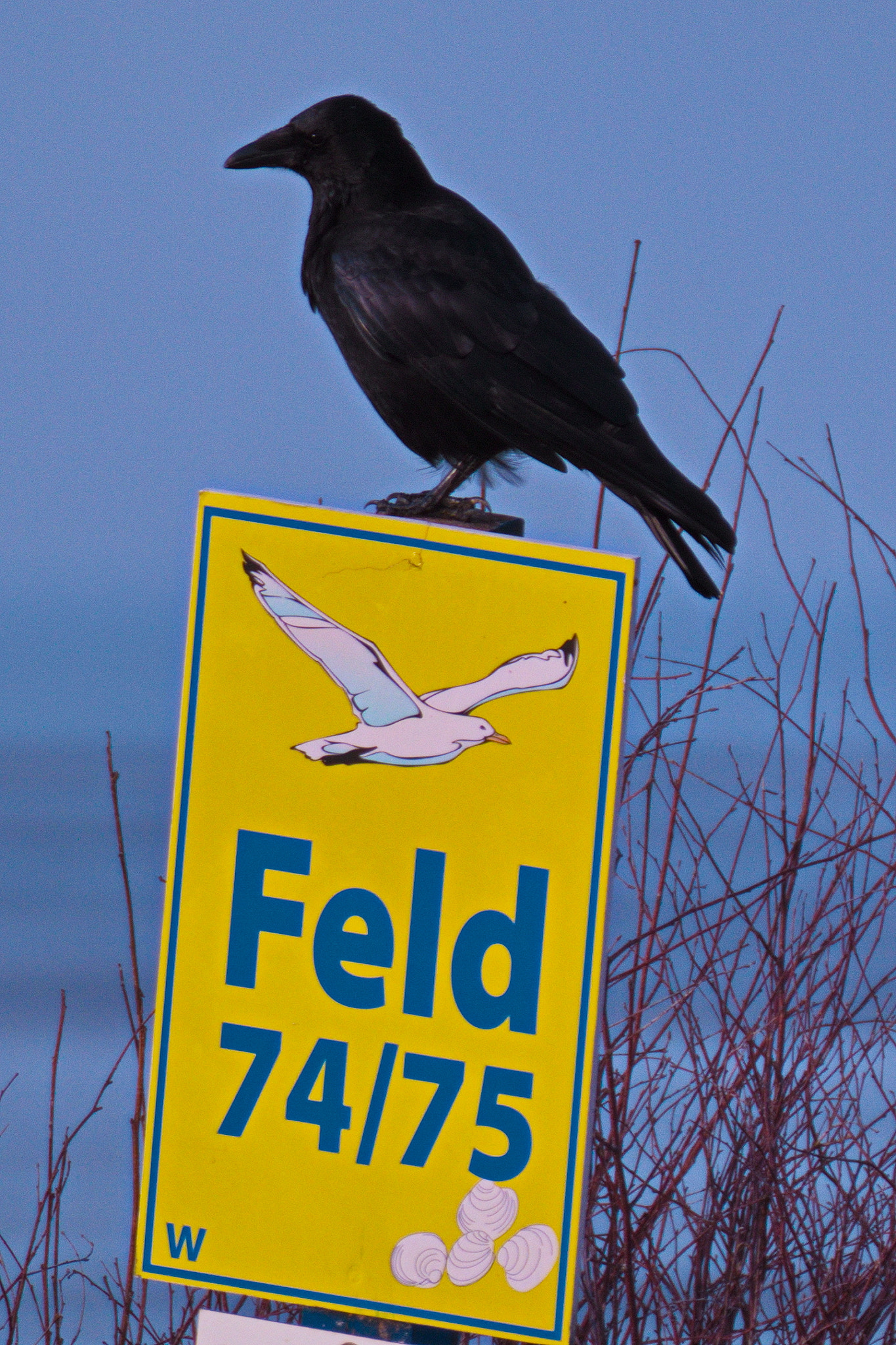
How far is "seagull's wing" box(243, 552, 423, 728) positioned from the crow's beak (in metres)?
1.05

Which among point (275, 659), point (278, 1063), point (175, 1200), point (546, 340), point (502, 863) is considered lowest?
point (175, 1200)

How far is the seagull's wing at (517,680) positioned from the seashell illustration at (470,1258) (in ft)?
1.62

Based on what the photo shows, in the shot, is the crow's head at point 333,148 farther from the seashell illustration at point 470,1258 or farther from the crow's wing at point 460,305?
the seashell illustration at point 470,1258

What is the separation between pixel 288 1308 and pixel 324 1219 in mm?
526

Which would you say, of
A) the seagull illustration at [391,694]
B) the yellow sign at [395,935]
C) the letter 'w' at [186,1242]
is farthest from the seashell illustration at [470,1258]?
the seagull illustration at [391,694]

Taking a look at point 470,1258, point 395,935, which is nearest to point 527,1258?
point 470,1258

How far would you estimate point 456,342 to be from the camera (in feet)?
5.99

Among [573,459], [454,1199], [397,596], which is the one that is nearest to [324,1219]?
[454,1199]

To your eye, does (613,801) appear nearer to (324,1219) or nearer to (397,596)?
(397,596)

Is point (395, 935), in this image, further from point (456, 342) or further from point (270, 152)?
point (270, 152)

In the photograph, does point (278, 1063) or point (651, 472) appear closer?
point (278, 1063)

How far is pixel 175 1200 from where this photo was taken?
1304mm

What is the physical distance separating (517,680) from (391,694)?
12 centimetres

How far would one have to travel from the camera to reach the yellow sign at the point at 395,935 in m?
1.27
